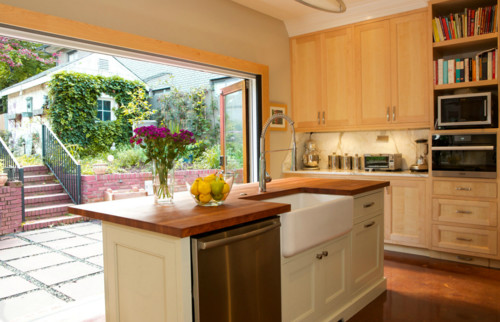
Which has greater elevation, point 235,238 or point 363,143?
point 363,143

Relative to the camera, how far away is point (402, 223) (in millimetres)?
3857

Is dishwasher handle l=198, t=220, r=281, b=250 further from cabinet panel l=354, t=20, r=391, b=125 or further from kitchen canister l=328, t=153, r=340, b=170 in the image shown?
kitchen canister l=328, t=153, r=340, b=170

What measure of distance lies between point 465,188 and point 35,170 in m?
6.55

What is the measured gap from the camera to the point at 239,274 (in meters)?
1.59

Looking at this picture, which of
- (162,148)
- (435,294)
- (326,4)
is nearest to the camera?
(162,148)

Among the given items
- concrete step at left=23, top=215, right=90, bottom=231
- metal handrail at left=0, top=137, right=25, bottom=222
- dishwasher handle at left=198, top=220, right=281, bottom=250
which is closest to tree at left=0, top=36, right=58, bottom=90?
metal handrail at left=0, top=137, right=25, bottom=222

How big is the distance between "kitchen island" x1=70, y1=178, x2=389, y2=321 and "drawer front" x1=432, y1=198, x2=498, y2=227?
240cm

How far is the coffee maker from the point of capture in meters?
3.91

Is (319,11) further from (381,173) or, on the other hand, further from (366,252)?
(366,252)

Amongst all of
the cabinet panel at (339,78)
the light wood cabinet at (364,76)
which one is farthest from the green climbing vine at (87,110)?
the cabinet panel at (339,78)

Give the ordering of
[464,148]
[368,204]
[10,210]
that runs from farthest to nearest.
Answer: [10,210], [464,148], [368,204]

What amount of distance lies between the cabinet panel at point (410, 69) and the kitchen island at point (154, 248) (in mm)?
2649

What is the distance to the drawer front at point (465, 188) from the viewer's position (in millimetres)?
3359

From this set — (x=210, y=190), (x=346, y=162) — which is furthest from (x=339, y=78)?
(x=210, y=190)
